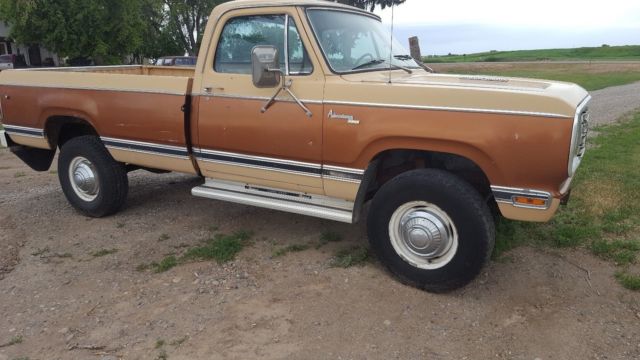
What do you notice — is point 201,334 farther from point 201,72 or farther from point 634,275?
point 634,275

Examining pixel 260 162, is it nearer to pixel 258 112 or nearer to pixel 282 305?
pixel 258 112

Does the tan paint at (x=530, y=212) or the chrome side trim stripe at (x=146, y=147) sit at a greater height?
the chrome side trim stripe at (x=146, y=147)

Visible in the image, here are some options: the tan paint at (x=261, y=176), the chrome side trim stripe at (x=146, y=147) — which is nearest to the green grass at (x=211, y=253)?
the tan paint at (x=261, y=176)

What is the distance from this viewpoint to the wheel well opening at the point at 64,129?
221 inches

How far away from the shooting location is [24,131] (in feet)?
19.1

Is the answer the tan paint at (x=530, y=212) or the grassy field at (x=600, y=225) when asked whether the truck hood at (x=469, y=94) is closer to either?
the tan paint at (x=530, y=212)

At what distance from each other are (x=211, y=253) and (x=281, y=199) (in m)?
0.77

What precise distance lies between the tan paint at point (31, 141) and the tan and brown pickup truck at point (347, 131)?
1.22ft

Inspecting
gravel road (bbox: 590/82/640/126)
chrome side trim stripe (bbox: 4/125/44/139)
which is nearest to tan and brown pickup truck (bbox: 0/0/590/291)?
chrome side trim stripe (bbox: 4/125/44/139)

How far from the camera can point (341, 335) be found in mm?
3438

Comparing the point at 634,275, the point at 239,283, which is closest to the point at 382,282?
the point at 239,283

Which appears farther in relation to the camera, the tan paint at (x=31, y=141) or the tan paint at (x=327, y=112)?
the tan paint at (x=31, y=141)

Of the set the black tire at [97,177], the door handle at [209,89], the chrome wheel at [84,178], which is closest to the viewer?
the door handle at [209,89]

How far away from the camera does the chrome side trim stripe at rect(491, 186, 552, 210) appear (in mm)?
3479
